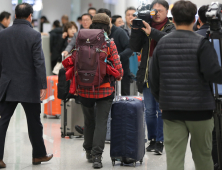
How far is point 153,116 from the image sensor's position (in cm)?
479

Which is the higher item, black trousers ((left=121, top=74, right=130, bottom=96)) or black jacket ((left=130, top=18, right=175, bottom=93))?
black jacket ((left=130, top=18, right=175, bottom=93))

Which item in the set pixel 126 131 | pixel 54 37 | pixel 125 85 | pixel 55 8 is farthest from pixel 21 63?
pixel 55 8

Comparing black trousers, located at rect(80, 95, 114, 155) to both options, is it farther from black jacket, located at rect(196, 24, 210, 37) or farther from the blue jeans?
black jacket, located at rect(196, 24, 210, 37)

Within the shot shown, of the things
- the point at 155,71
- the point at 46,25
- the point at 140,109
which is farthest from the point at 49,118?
the point at 46,25

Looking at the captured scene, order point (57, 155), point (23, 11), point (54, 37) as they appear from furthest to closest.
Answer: point (54, 37)
point (57, 155)
point (23, 11)

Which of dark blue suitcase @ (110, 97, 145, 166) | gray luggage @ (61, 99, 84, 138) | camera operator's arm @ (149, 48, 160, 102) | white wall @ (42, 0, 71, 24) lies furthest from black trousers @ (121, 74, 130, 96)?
white wall @ (42, 0, 71, 24)

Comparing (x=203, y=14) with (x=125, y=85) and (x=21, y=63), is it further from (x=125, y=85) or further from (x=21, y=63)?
(x=125, y=85)

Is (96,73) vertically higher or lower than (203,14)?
lower

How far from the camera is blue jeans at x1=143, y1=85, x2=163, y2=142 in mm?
4738

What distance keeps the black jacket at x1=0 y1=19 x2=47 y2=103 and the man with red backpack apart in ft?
1.02

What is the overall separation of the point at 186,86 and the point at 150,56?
73.2 inches

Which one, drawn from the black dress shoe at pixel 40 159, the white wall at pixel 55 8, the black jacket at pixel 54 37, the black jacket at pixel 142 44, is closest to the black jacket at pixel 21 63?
the black dress shoe at pixel 40 159

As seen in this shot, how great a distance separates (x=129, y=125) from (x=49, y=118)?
337cm

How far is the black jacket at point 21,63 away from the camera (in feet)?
13.0
